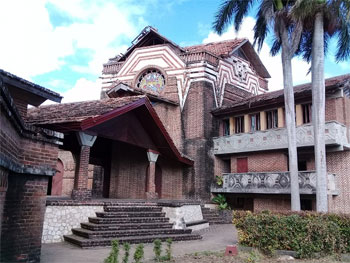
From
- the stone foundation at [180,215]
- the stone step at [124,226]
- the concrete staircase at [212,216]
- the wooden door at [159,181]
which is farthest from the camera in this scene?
the wooden door at [159,181]

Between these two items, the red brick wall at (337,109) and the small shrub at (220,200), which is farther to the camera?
the small shrub at (220,200)

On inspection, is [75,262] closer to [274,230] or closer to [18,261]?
[18,261]

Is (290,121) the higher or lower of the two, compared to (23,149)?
higher

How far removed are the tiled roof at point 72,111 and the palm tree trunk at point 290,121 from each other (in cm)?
653

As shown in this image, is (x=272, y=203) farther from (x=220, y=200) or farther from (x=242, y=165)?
(x=220, y=200)

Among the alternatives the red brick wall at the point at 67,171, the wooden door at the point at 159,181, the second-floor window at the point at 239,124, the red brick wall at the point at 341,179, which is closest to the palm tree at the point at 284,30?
the red brick wall at the point at 341,179

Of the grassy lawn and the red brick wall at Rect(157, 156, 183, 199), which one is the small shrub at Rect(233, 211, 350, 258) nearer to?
the grassy lawn

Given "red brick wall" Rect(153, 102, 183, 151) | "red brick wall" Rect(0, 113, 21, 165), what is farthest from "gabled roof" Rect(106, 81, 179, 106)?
"red brick wall" Rect(0, 113, 21, 165)

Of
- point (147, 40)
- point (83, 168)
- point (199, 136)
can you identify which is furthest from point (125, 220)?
point (147, 40)

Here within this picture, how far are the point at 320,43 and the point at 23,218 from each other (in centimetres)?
1306

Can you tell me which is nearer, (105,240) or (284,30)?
(105,240)

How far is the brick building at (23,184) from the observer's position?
6.50 metres

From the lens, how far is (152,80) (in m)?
24.4

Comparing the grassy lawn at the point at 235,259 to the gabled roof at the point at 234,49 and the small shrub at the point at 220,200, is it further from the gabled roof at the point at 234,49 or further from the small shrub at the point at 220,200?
the gabled roof at the point at 234,49
